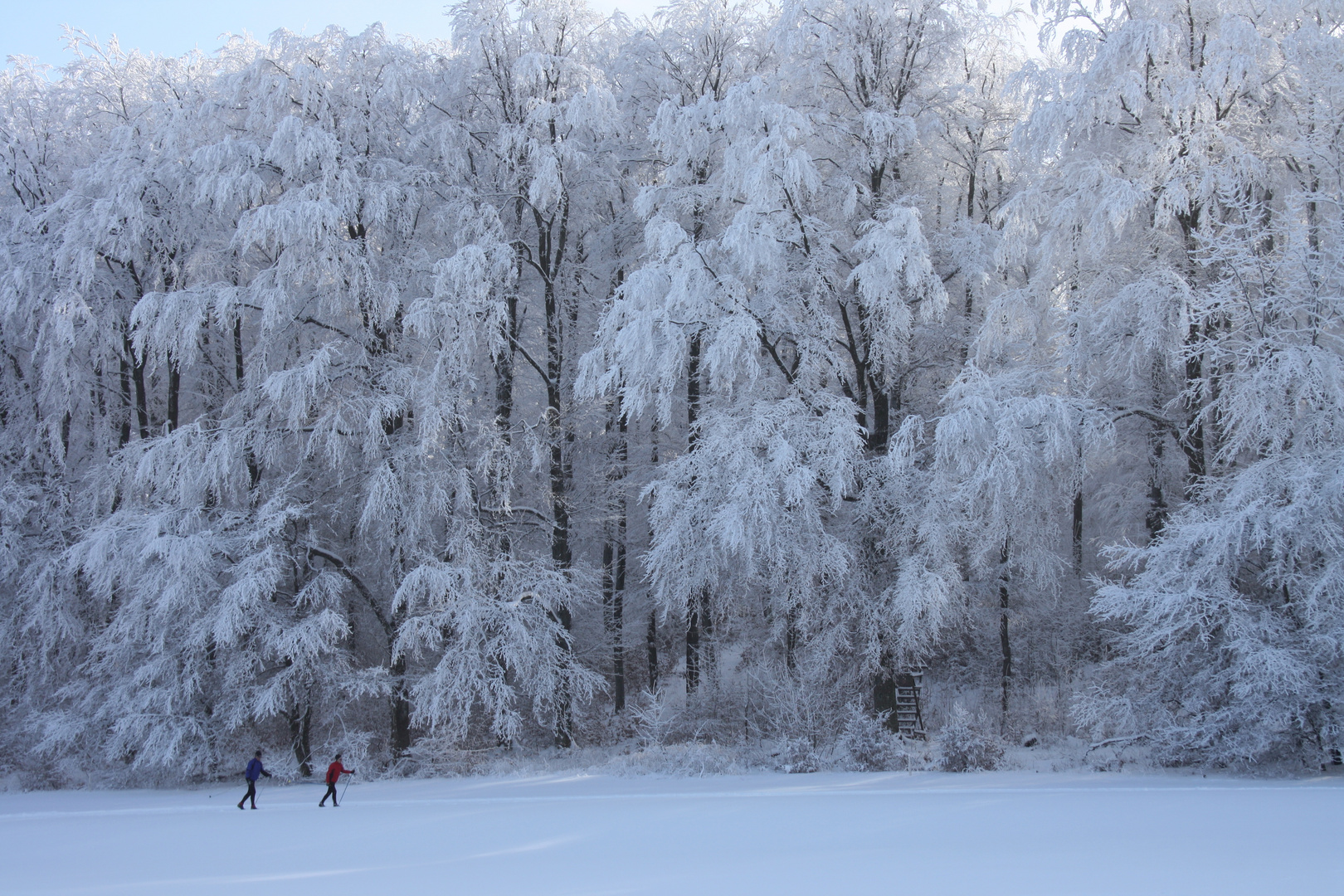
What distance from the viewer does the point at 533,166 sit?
13.7 m

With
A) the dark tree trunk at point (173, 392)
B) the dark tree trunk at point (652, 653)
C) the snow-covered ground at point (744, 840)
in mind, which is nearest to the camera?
the snow-covered ground at point (744, 840)

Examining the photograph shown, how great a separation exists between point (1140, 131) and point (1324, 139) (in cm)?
210

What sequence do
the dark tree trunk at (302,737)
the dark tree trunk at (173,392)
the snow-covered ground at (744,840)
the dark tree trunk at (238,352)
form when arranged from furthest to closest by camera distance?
the dark tree trunk at (173,392)
the dark tree trunk at (238,352)
the dark tree trunk at (302,737)
the snow-covered ground at (744,840)

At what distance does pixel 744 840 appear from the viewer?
22.0ft

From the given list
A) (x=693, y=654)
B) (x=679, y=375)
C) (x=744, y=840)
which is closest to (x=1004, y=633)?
(x=693, y=654)

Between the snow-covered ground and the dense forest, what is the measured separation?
1607 mm

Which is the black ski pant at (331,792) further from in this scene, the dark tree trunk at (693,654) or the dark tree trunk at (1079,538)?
the dark tree trunk at (1079,538)

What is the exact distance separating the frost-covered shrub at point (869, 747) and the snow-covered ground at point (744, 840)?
2.00ft

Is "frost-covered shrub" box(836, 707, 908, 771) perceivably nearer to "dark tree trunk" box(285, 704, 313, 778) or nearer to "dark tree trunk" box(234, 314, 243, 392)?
"dark tree trunk" box(285, 704, 313, 778)

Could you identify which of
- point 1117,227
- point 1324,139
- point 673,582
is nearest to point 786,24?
point 1117,227

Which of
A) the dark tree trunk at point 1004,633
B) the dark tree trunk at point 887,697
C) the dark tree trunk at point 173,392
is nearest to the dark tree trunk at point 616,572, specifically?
the dark tree trunk at point 887,697

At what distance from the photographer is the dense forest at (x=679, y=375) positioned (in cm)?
989

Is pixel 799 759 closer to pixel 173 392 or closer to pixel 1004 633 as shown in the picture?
pixel 1004 633

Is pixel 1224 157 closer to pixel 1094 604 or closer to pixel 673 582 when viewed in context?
pixel 1094 604
